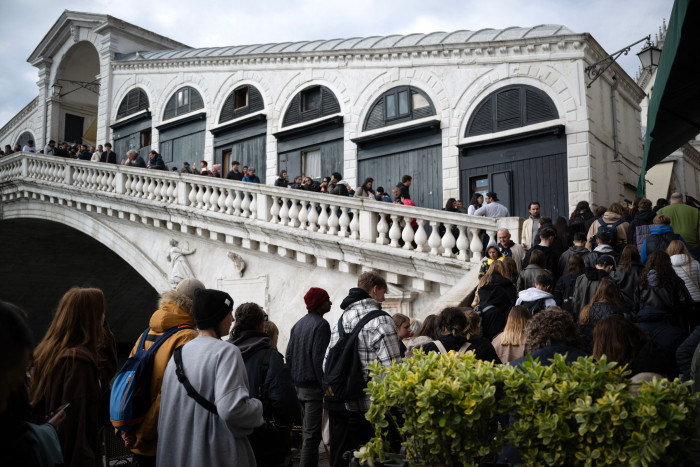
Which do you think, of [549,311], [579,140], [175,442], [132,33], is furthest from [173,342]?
[132,33]

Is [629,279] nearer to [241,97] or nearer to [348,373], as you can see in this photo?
[348,373]

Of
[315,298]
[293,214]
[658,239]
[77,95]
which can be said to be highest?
[77,95]

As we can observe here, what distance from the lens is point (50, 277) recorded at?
2647cm

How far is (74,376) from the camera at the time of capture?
3.31 metres

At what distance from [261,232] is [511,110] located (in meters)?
6.51

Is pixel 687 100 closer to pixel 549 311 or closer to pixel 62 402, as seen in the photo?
pixel 549 311

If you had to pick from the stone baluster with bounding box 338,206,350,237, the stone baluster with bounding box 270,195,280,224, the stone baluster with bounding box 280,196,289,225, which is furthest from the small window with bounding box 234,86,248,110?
the stone baluster with bounding box 338,206,350,237

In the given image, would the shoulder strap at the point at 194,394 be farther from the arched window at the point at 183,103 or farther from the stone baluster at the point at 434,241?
the arched window at the point at 183,103

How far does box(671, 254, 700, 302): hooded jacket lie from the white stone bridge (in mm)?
2802

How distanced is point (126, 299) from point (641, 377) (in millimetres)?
27532

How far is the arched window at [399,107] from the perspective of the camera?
15219mm

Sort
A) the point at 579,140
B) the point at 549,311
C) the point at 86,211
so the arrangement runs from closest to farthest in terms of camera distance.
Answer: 1. the point at 549,311
2. the point at 579,140
3. the point at 86,211

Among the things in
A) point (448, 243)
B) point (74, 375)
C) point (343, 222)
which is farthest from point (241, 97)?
point (74, 375)

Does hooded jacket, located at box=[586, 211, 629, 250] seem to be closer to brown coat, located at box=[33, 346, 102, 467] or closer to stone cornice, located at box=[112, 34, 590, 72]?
stone cornice, located at box=[112, 34, 590, 72]
